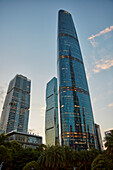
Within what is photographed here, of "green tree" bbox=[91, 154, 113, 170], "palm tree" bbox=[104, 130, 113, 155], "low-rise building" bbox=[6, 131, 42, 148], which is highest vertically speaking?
"low-rise building" bbox=[6, 131, 42, 148]

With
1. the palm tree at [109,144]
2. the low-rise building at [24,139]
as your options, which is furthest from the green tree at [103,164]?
the low-rise building at [24,139]

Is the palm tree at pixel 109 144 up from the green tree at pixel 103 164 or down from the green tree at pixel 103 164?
up

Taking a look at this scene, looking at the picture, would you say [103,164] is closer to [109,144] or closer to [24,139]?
[109,144]

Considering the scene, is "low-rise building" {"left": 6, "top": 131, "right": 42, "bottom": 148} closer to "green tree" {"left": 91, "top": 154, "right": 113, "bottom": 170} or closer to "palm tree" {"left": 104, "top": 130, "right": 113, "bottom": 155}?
"green tree" {"left": 91, "top": 154, "right": 113, "bottom": 170}

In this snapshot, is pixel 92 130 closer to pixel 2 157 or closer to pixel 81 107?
pixel 81 107

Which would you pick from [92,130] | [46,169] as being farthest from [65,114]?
[46,169]

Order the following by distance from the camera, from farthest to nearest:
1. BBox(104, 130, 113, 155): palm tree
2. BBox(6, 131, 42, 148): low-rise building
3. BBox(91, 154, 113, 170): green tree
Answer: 1. BBox(6, 131, 42, 148): low-rise building
2. BBox(104, 130, 113, 155): palm tree
3. BBox(91, 154, 113, 170): green tree

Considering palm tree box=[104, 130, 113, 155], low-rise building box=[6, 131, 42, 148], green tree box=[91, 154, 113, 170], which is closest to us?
green tree box=[91, 154, 113, 170]

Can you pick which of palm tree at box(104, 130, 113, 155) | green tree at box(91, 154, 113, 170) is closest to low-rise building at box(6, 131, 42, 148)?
green tree at box(91, 154, 113, 170)

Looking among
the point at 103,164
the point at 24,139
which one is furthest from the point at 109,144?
the point at 24,139

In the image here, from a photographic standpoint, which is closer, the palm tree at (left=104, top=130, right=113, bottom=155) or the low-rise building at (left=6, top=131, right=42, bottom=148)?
the palm tree at (left=104, top=130, right=113, bottom=155)

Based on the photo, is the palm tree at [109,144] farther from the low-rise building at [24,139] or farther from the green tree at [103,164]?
the low-rise building at [24,139]

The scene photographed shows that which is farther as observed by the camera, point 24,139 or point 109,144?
point 24,139

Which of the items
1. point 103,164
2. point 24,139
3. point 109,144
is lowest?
point 103,164
